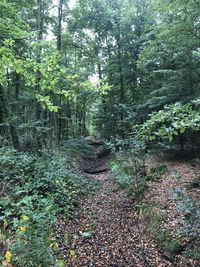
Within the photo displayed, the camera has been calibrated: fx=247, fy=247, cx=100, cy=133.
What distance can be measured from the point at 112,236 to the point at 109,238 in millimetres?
125

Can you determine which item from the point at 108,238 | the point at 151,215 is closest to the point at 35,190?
the point at 108,238

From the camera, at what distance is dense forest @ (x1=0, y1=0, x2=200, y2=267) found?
314cm

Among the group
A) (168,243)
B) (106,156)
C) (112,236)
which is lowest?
(112,236)

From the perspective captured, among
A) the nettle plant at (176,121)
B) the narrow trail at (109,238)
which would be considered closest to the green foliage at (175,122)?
the nettle plant at (176,121)

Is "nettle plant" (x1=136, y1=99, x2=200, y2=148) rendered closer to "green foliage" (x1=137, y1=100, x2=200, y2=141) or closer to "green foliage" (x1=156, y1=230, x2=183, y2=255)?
"green foliage" (x1=137, y1=100, x2=200, y2=141)

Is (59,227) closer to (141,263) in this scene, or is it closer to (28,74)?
(141,263)

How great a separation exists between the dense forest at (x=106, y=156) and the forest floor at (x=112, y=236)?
0.08ft

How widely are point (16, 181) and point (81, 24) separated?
1344cm

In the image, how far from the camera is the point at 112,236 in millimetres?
5656

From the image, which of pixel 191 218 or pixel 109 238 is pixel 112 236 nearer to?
pixel 109 238

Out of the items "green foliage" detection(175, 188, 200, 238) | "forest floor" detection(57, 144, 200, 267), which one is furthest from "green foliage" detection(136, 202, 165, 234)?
"green foliage" detection(175, 188, 200, 238)

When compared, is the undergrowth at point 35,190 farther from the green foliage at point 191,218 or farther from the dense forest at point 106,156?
the green foliage at point 191,218

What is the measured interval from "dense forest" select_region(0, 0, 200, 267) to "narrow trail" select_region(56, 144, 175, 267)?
0.03m

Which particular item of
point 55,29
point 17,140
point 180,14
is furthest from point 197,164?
point 55,29
